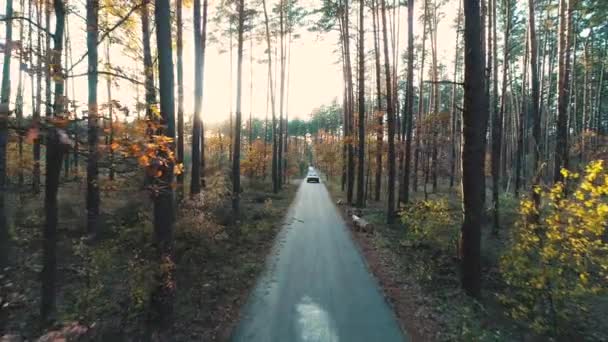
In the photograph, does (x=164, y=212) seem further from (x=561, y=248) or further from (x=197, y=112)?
(x=197, y=112)

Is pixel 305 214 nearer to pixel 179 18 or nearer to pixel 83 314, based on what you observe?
pixel 179 18

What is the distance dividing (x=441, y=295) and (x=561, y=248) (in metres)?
2.64

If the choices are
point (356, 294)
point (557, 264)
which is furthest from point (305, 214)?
point (557, 264)

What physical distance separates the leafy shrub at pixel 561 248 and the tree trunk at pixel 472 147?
1.19m

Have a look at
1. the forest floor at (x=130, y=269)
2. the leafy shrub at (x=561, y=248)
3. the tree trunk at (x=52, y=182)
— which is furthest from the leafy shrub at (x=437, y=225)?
the tree trunk at (x=52, y=182)

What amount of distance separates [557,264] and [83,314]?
719 centimetres

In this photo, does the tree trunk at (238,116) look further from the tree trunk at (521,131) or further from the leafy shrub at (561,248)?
the tree trunk at (521,131)

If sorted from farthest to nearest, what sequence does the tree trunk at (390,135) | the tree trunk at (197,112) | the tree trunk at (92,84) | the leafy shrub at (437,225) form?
the tree trunk at (390,135), the tree trunk at (197,112), the leafy shrub at (437,225), the tree trunk at (92,84)

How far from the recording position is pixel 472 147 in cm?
629

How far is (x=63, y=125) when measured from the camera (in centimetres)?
312

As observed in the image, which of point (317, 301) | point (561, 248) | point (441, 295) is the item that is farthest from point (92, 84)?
point (561, 248)

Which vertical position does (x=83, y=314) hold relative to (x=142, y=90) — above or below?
below

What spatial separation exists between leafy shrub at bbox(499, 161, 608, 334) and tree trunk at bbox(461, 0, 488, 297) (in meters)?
1.19

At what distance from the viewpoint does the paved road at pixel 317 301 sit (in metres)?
5.32
